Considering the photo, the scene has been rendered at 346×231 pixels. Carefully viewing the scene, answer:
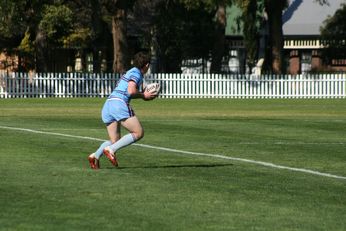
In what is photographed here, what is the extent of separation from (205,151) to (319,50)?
209 ft

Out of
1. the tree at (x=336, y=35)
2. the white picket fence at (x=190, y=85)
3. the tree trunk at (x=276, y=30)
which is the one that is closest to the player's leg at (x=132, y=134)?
the white picket fence at (x=190, y=85)

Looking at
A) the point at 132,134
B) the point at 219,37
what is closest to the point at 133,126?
the point at 132,134

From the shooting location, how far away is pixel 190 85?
55.2 m

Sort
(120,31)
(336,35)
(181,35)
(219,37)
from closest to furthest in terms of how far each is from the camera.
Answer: (120,31) → (219,37) → (181,35) → (336,35)

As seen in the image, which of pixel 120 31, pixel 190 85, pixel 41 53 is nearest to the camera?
pixel 190 85

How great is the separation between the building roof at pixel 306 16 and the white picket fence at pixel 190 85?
2631 centimetres

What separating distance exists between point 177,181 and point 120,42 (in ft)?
144

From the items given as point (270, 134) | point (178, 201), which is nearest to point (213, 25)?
point (270, 134)

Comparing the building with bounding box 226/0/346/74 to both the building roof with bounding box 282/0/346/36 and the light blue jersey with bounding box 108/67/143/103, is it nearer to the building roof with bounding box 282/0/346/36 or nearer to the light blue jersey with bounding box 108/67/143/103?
the building roof with bounding box 282/0/346/36

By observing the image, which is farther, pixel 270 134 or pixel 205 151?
pixel 270 134

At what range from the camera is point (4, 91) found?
55250 mm

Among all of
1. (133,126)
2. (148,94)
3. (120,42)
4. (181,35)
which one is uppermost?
(181,35)

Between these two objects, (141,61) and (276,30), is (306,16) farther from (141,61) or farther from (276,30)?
(141,61)

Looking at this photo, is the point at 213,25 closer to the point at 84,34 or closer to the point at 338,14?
the point at 338,14
